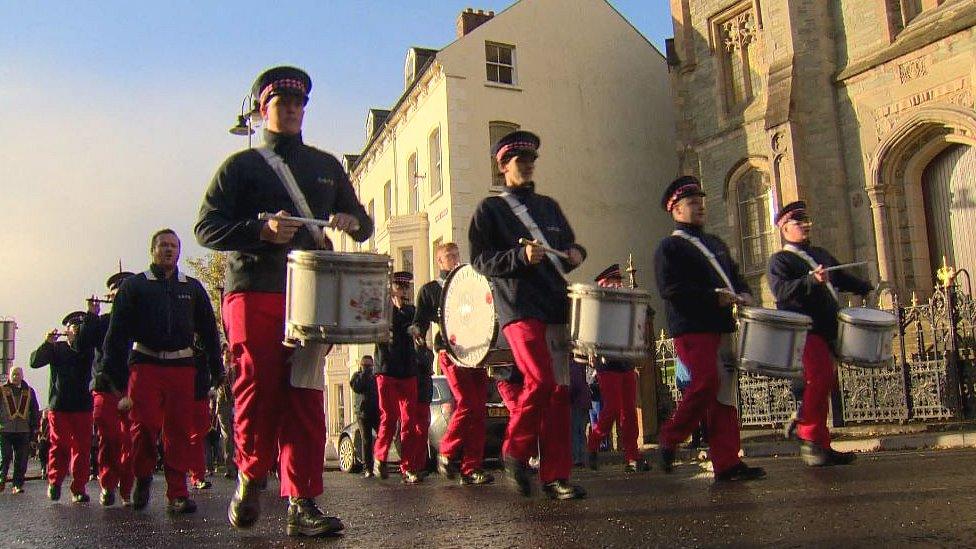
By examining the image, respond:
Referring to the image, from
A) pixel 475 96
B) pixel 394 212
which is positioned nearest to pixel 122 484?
pixel 475 96

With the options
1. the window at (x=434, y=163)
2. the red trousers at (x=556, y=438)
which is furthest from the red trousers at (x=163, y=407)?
the window at (x=434, y=163)

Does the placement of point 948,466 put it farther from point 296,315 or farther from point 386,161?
point 386,161

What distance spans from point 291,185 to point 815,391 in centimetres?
452

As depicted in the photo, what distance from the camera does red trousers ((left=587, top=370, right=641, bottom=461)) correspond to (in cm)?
1010

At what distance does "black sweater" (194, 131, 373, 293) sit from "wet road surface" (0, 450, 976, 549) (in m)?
1.24

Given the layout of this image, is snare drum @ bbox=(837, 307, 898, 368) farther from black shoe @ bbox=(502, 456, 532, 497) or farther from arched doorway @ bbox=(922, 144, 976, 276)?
arched doorway @ bbox=(922, 144, 976, 276)

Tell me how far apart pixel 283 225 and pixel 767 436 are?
12.2 metres

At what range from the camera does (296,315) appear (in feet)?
13.9

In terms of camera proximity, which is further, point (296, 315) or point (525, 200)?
point (525, 200)

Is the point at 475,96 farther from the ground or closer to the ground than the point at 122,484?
farther from the ground

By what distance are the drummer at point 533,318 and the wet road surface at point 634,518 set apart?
27cm

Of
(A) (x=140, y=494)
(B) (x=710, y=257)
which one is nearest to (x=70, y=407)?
(A) (x=140, y=494)

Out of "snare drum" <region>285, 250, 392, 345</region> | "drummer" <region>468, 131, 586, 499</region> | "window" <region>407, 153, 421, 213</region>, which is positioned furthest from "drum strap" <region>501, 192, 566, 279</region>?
"window" <region>407, 153, 421, 213</region>

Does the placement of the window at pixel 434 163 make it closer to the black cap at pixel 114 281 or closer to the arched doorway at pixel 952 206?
the arched doorway at pixel 952 206
